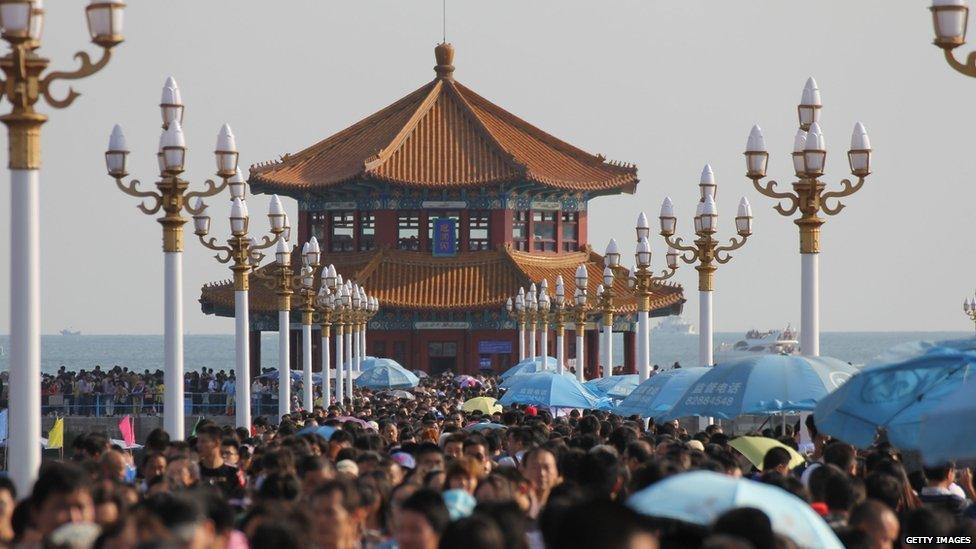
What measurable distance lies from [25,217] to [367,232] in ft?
192

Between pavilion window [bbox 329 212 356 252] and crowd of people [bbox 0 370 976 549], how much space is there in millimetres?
53986

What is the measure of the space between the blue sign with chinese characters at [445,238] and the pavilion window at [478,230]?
87cm

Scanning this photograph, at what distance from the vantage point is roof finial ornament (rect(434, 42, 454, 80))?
77.6 m

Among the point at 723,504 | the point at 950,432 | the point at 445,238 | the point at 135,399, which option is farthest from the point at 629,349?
the point at 723,504

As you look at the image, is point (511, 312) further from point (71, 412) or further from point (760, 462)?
point (760, 462)

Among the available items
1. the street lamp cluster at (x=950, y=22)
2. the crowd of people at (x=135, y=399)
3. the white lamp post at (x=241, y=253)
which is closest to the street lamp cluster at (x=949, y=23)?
the street lamp cluster at (x=950, y=22)

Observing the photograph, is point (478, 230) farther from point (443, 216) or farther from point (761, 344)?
point (761, 344)

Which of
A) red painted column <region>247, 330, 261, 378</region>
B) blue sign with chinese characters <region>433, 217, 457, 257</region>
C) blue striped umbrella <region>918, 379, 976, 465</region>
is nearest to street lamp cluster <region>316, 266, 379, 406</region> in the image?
red painted column <region>247, 330, 261, 378</region>

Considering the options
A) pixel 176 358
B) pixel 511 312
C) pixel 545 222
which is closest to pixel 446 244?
pixel 545 222

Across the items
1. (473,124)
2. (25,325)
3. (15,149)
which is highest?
(473,124)

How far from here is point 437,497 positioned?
895cm

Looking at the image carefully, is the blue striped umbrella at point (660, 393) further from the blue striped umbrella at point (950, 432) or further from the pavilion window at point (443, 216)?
→ the pavilion window at point (443, 216)

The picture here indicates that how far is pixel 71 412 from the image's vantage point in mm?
52375

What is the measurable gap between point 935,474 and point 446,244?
57.1 metres
